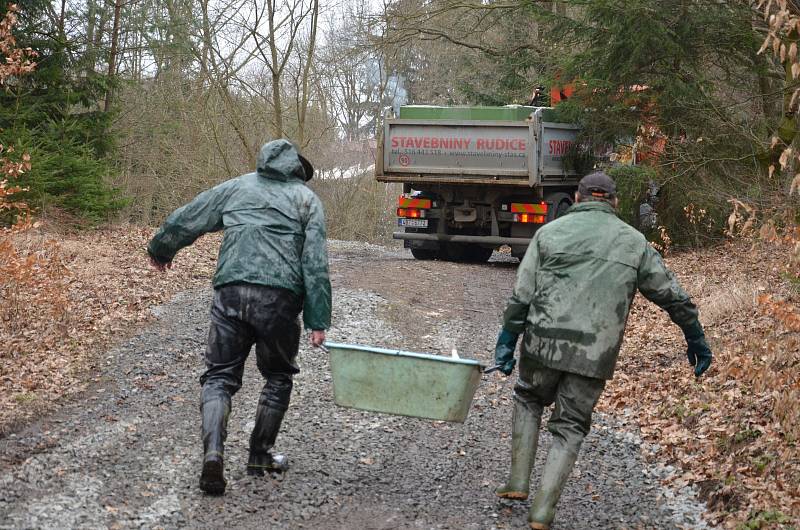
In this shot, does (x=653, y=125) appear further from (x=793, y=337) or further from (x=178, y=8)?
(x=178, y=8)

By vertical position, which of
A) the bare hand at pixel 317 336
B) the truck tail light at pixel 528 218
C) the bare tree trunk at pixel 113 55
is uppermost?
the bare tree trunk at pixel 113 55

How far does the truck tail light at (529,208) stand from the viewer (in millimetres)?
16516

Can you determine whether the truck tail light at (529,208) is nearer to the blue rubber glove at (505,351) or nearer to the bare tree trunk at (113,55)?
the bare tree trunk at (113,55)

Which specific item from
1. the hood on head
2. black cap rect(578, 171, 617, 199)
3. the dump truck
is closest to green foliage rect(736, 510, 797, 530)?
black cap rect(578, 171, 617, 199)

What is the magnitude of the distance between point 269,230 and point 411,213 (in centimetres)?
1209

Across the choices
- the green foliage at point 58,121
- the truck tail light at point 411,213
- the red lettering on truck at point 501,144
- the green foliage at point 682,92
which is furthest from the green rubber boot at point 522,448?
the green foliage at point 58,121

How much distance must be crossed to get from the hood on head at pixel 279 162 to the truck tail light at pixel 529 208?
1129 cm

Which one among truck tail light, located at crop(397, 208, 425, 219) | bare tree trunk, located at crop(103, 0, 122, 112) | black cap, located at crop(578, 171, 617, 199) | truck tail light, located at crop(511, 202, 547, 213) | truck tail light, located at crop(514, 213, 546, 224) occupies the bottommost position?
truck tail light, located at crop(397, 208, 425, 219)

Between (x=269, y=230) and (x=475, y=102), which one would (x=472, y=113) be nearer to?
(x=475, y=102)

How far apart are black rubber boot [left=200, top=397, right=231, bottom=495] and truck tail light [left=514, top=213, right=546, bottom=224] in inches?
462

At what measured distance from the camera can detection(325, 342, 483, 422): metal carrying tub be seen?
5148mm

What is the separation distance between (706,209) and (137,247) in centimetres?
942

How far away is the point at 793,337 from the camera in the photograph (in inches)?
238

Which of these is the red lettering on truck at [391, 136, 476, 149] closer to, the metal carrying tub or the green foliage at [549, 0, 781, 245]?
the green foliage at [549, 0, 781, 245]
